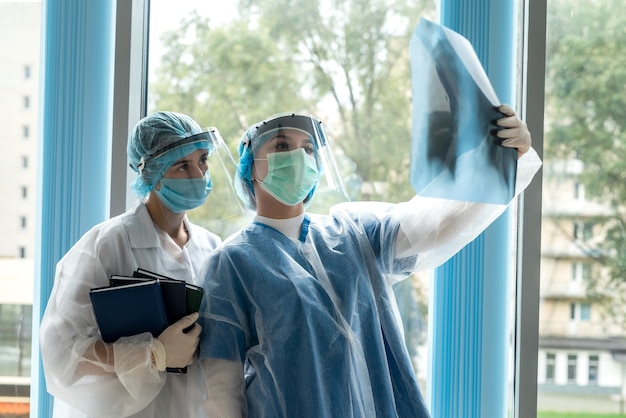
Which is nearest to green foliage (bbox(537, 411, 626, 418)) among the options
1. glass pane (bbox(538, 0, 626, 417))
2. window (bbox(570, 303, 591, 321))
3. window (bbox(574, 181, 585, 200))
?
glass pane (bbox(538, 0, 626, 417))

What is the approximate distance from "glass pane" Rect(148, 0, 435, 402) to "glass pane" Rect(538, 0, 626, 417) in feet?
1.51

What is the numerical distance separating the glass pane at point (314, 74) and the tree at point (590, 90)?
1.56 ft

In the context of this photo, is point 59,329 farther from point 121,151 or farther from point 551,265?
point 551,265

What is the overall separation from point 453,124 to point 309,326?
56cm

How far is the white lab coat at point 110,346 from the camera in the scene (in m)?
1.54

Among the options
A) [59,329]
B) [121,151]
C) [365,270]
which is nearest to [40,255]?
[121,151]

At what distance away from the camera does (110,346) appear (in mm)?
1545

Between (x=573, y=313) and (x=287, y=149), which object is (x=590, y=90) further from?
(x=287, y=149)

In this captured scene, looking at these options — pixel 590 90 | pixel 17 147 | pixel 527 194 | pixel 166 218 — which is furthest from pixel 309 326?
pixel 17 147

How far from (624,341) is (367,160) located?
109 cm

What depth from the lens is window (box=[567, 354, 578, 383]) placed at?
2.30 metres

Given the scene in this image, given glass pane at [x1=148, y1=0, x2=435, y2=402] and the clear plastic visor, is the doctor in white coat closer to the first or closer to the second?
the clear plastic visor

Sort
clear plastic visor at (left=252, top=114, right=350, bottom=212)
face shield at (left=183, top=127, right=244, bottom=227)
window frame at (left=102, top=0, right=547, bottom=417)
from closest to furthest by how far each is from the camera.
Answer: clear plastic visor at (left=252, top=114, right=350, bottom=212), face shield at (left=183, top=127, right=244, bottom=227), window frame at (left=102, top=0, right=547, bottom=417)

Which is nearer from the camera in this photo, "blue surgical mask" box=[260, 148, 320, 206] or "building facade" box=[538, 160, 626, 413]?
"blue surgical mask" box=[260, 148, 320, 206]
